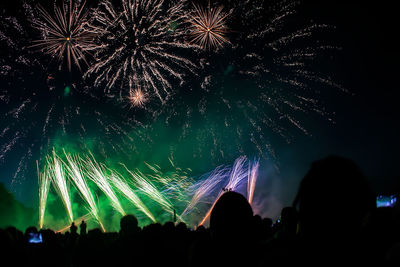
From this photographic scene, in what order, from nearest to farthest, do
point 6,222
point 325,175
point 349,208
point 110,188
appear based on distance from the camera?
1. point 349,208
2. point 325,175
3. point 110,188
4. point 6,222

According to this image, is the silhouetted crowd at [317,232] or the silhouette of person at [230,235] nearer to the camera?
the silhouetted crowd at [317,232]

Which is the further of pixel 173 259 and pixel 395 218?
pixel 173 259

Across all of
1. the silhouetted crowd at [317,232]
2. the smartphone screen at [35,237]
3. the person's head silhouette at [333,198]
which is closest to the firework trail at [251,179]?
the smartphone screen at [35,237]

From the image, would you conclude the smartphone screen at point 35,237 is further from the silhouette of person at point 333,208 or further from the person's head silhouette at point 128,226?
the silhouette of person at point 333,208

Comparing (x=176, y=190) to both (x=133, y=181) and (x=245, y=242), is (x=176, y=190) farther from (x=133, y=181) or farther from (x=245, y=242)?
(x=245, y=242)

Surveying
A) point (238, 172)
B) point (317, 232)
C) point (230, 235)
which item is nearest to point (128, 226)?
point (230, 235)

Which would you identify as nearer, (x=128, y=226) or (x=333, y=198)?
(x=333, y=198)

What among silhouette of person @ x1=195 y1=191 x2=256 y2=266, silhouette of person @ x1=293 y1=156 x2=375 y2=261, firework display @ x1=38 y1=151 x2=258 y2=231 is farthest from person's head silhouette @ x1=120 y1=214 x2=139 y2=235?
firework display @ x1=38 y1=151 x2=258 y2=231

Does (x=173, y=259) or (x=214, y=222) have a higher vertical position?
(x=214, y=222)

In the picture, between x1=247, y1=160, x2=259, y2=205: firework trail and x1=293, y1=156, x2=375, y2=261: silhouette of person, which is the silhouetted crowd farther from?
x1=247, y1=160, x2=259, y2=205: firework trail

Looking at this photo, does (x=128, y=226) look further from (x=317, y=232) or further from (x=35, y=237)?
(x=317, y=232)

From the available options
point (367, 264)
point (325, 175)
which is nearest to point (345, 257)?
point (367, 264)

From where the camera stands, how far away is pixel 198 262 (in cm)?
204

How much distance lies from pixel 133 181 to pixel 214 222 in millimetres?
21492
